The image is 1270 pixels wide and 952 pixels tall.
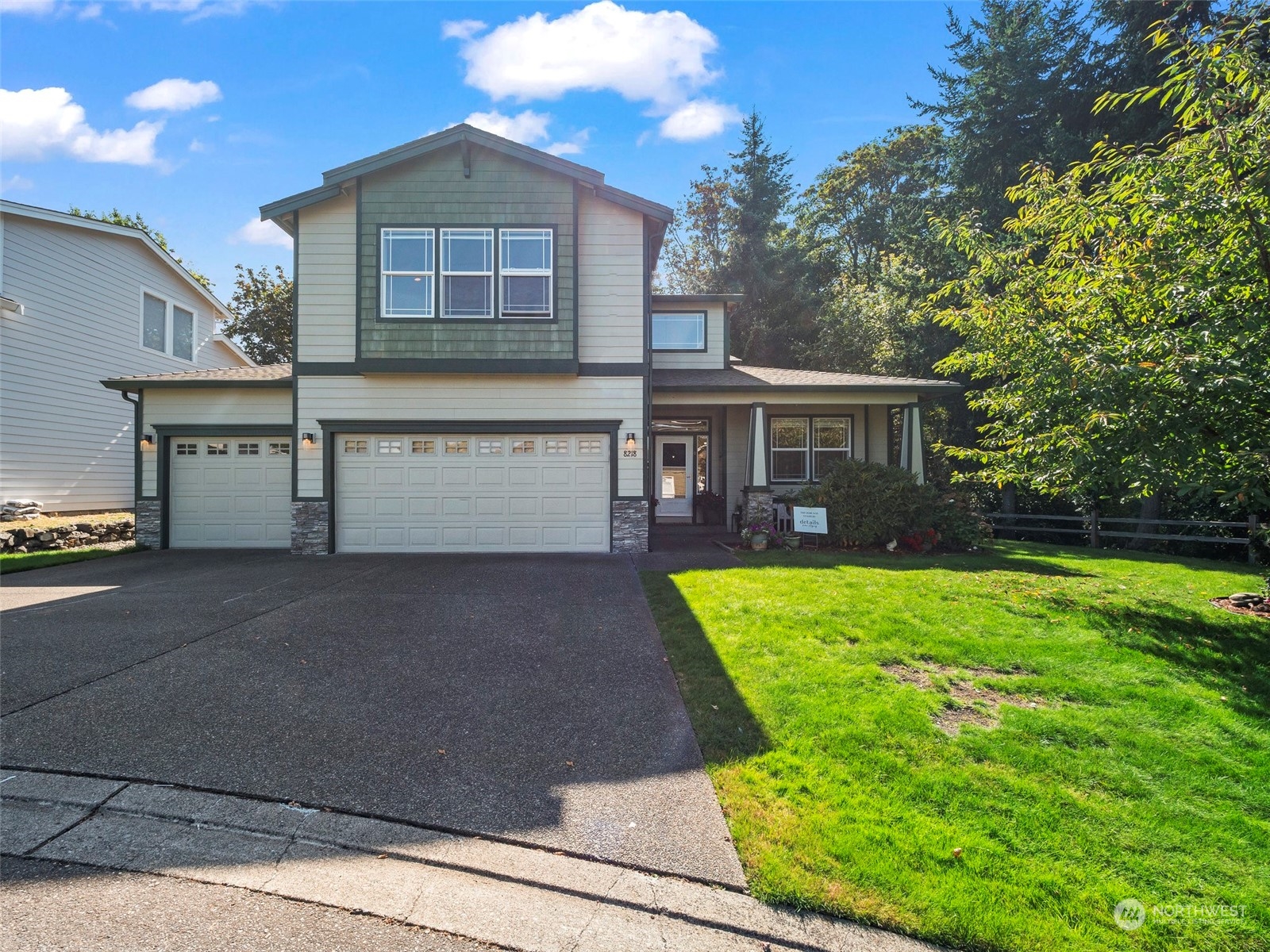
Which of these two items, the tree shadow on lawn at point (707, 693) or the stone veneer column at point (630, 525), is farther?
the stone veneer column at point (630, 525)

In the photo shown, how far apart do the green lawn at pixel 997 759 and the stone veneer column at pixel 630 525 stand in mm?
4014

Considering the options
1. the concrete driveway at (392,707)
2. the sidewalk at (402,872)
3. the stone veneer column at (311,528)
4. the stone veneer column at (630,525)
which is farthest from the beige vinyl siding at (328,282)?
the sidewalk at (402,872)

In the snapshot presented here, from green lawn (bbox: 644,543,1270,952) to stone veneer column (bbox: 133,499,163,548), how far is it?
10.9 meters

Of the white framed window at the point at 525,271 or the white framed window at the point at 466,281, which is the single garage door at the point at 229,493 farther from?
the white framed window at the point at 525,271

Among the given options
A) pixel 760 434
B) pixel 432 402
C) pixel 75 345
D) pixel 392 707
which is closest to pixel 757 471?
pixel 760 434

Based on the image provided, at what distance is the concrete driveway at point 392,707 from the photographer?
3213 mm

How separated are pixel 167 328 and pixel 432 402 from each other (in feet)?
36.4

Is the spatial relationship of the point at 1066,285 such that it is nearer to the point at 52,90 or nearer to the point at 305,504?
the point at 305,504

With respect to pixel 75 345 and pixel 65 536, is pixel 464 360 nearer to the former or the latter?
pixel 65 536

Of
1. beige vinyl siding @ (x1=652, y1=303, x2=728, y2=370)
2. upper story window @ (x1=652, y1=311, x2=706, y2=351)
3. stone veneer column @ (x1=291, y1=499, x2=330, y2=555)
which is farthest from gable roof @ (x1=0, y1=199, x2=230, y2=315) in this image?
beige vinyl siding @ (x1=652, y1=303, x2=728, y2=370)

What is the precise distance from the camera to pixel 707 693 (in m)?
4.60

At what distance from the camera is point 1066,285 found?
6.43 meters

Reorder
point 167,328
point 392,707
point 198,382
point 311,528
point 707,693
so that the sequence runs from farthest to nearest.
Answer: point 167,328
point 198,382
point 311,528
point 707,693
point 392,707

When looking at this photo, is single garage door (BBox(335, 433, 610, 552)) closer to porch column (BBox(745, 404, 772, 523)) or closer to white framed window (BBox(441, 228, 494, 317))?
white framed window (BBox(441, 228, 494, 317))
